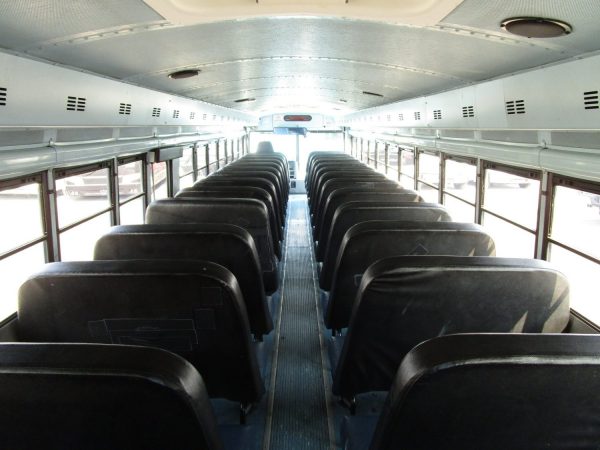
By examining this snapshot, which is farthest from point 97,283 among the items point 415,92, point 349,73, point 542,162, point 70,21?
point 415,92

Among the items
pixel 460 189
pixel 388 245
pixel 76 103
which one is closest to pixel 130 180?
pixel 76 103

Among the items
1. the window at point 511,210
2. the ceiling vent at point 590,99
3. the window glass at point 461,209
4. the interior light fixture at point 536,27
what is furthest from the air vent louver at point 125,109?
the ceiling vent at point 590,99

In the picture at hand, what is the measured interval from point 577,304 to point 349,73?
3284mm

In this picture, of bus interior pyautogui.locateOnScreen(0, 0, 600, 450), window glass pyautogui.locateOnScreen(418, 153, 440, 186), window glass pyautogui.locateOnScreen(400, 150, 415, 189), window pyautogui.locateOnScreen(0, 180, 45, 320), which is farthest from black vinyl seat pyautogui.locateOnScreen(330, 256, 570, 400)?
window glass pyautogui.locateOnScreen(400, 150, 415, 189)

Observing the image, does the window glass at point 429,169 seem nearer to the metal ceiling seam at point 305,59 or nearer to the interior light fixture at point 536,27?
the metal ceiling seam at point 305,59

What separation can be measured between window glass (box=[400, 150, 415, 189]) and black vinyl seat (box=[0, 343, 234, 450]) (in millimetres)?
7734

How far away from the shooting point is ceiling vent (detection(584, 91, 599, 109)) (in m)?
2.51

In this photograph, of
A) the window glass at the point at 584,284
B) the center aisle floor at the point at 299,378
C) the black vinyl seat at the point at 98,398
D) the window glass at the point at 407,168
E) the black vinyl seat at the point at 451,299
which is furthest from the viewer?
the window glass at the point at 407,168

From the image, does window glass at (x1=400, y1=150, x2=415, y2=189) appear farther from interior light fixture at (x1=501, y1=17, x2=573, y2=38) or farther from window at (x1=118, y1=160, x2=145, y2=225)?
interior light fixture at (x1=501, y1=17, x2=573, y2=38)

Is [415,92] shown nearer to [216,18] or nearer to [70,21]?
[216,18]

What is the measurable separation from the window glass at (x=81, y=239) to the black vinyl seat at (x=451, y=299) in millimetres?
2374

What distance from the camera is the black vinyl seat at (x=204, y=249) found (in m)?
3.04

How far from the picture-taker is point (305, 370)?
3.75 m

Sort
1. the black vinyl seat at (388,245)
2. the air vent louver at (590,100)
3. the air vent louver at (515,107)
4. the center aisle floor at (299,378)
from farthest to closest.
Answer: the air vent louver at (515,107) → the black vinyl seat at (388,245) → the center aisle floor at (299,378) → the air vent louver at (590,100)
